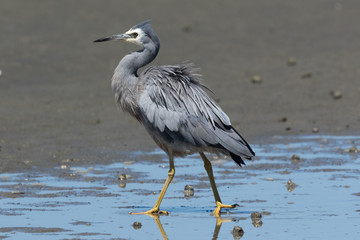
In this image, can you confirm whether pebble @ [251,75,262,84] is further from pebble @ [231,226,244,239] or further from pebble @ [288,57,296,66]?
pebble @ [231,226,244,239]

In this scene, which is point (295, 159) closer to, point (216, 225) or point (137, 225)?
point (216, 225)

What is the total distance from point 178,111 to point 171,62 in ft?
26.9

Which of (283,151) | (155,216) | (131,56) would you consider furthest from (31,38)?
(155,216)

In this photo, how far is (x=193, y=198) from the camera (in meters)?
9.70

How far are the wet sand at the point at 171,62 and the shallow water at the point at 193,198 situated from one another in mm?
914

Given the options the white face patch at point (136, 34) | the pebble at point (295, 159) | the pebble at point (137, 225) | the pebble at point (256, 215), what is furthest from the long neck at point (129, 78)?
the pebble at point (295, 159)

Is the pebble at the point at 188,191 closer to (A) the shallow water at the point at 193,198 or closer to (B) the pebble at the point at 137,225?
(A) the shallow water at the point at 193,198

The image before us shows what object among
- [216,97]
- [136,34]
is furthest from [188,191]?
[216,97]

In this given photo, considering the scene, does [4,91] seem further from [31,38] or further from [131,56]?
[131,56]

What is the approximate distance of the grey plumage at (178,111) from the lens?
922 cm

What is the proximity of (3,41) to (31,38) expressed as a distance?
2.06 feet

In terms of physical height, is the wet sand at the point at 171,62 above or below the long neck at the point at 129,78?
below

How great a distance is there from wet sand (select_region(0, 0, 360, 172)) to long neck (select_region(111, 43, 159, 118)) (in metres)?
2.10

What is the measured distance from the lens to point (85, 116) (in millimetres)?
14406
